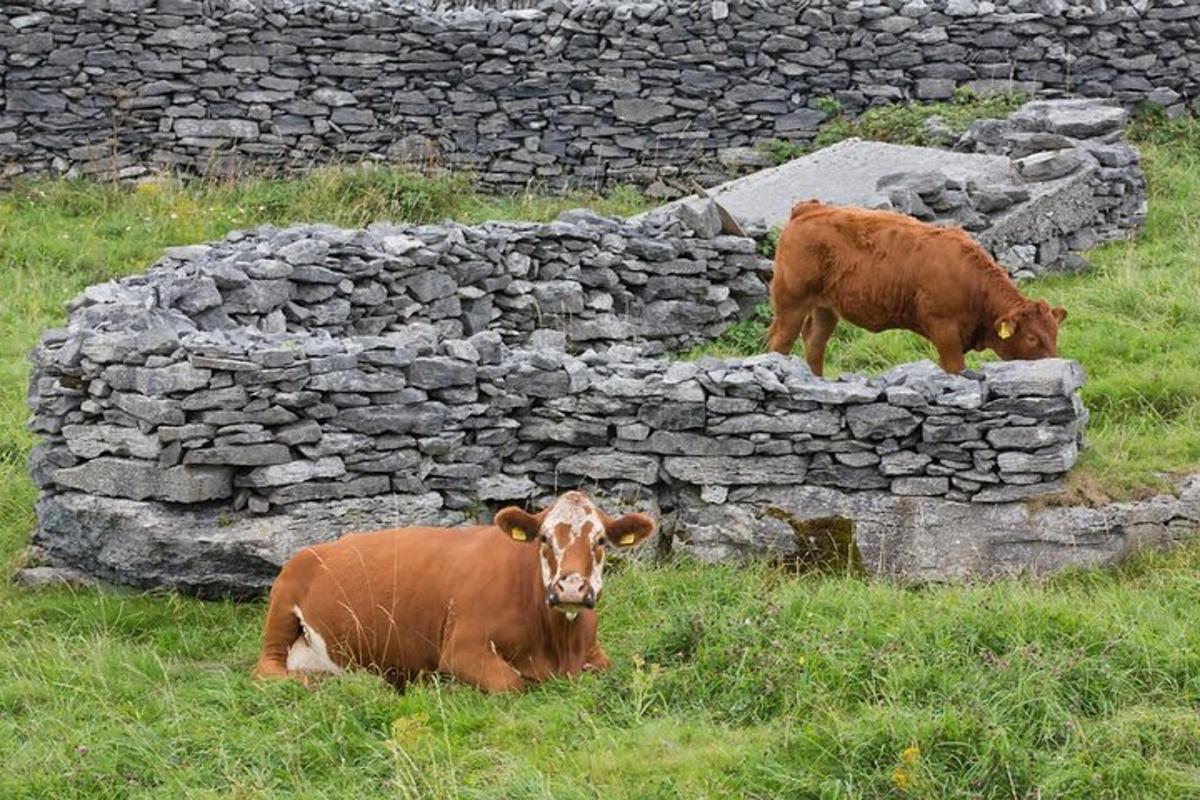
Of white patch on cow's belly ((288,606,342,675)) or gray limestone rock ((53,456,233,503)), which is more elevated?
gray limestone rock ((53,456,233,503))

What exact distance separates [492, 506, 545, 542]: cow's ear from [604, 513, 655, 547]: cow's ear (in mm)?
344

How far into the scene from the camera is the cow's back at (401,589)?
29.3ft

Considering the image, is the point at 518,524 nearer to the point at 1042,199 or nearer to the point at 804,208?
the point at 804,208

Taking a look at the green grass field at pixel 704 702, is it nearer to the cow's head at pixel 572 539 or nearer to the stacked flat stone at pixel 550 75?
the cow's head at pixel 572 539

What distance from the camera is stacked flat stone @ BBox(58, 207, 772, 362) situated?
12.2 meters

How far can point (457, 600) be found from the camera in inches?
350

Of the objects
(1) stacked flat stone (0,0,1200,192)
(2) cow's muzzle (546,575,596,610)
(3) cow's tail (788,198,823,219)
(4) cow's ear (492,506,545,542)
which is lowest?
(1) stacked flat stone (0,0,1200,192)

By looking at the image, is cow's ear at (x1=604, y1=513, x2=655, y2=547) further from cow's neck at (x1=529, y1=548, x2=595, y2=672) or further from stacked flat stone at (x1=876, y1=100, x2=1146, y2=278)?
stacked flat stone at (x1=876, y1=100, x2=1146, y2=278)

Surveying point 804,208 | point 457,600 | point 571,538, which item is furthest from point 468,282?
point 571,538

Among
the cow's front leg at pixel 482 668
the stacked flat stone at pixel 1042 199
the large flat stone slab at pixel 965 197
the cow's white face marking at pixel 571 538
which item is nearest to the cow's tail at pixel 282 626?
the cow's front leg at pixel 482 668

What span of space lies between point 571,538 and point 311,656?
63.0 inches

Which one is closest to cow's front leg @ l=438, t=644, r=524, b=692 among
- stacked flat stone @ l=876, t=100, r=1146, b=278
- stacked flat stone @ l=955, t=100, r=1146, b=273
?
stacked flat stone @ l=876, t=100, r=1146, b=278

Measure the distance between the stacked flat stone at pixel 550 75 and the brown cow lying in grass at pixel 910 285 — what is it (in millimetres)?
8306

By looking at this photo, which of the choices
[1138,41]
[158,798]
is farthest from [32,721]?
[1138,41]
